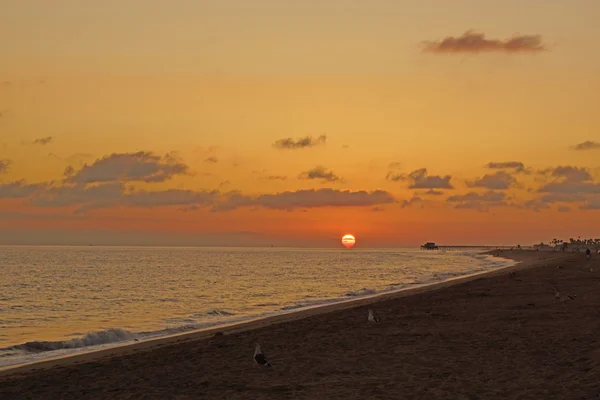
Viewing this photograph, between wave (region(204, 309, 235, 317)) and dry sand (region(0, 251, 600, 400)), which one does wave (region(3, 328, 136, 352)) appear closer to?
dry sand (region(0, 251, 600, 400))

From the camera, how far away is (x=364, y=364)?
1548cm

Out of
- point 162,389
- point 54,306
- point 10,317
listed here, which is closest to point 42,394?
point 162,389

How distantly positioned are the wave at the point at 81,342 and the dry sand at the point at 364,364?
3.18m

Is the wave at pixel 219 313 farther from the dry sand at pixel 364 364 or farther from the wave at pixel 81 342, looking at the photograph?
the dry sand at pixel 364 364

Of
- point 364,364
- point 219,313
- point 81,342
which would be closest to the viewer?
point 364,364

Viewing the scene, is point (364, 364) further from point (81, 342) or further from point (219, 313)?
point (219, 313)

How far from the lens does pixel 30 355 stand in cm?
2211

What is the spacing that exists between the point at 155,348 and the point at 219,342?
2.23 metres

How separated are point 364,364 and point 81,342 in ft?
45.4

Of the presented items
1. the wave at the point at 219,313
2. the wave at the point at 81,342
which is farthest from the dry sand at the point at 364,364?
the wave at the point at 219,313

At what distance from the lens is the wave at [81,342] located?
2386 cm

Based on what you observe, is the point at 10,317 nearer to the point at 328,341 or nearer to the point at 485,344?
the point at 328,341

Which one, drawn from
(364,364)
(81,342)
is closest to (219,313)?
(81,342)

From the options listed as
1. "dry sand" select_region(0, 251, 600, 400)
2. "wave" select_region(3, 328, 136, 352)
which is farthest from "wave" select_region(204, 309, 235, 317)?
"dry sand" select_region(0, 251, 600, 400)
